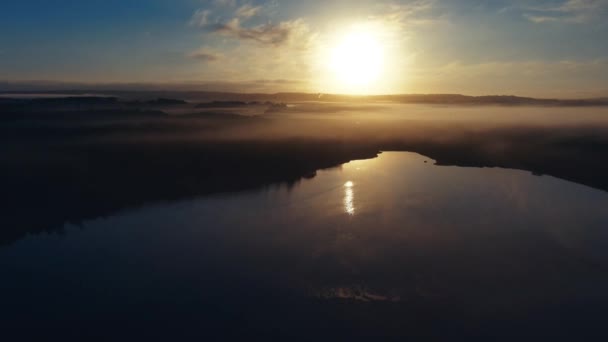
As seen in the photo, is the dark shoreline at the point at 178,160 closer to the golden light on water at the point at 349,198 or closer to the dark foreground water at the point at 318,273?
the dark foreground water at the point at 318,273

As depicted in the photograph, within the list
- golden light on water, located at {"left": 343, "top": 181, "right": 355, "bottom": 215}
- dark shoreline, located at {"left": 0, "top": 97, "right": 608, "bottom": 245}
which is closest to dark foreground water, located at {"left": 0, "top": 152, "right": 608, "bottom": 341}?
golden light on water, located at {"left": 343, "top": 181, "right": 355, "bottom": 215}

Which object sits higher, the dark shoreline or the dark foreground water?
the dark shoreline

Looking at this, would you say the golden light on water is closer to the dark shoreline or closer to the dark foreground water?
the dark foreground water

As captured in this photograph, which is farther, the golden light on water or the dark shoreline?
the dark shoreline

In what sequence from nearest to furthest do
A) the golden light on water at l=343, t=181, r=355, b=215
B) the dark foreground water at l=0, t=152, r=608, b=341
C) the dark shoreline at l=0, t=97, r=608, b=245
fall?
the dark foreground water at l=0, t=152, r=608, b=341, the golden light on water at l=343, t=181, r=355, b=215, the dark shoreline at l=0, t=97, r=608, b=245

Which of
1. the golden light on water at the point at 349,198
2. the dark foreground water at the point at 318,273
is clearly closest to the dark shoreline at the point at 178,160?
the dark foreground water at the point at 318,273

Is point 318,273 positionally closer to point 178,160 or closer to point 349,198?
Answer: point 349,198

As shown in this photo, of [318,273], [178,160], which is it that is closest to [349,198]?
[318,273]

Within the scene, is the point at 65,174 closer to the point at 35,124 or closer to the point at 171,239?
the point at 171,239
